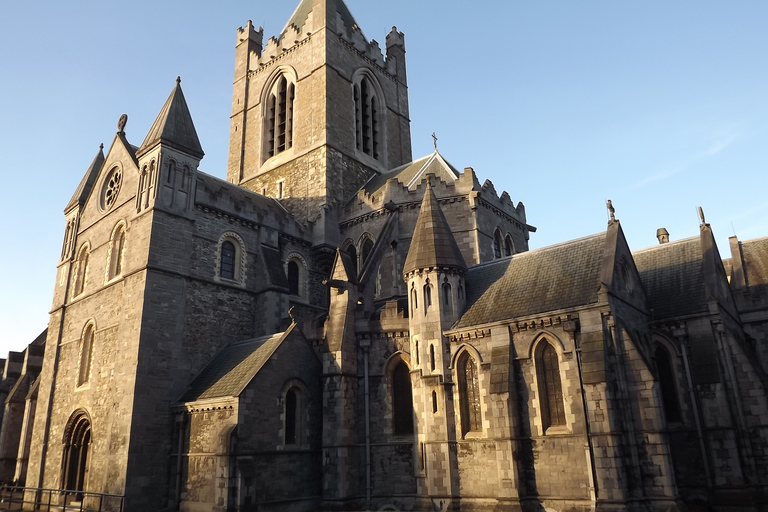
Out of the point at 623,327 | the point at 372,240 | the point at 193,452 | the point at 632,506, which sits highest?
the point at 372,240

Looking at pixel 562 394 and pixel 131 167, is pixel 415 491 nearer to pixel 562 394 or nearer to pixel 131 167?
pixel 562 394

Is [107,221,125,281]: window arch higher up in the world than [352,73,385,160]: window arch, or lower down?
lower down

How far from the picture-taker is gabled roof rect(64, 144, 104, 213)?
30828mm

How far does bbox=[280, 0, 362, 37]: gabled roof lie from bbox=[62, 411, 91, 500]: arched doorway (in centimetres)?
2694

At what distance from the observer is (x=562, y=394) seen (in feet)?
62.5

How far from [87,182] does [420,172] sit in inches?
698

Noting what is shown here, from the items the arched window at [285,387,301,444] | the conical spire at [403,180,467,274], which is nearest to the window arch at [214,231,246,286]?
the arched window at [285,387,301,444]

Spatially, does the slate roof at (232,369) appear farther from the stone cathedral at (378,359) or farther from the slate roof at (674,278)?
the slate roof at (674,278)

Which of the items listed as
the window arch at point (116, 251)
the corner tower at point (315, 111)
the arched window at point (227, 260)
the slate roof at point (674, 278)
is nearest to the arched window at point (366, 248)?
the corner tower at point (315, 111)

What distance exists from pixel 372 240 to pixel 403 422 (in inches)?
398

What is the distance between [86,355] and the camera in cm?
2669

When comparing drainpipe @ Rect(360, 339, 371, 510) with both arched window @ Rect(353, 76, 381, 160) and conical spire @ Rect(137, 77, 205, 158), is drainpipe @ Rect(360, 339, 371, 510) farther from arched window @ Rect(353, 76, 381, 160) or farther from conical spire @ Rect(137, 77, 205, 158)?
arched window @ Rect(353, 76, 381, 160)

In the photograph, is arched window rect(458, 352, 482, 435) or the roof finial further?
the roof finial

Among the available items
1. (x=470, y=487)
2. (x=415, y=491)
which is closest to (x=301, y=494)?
(x=415, y=491)
